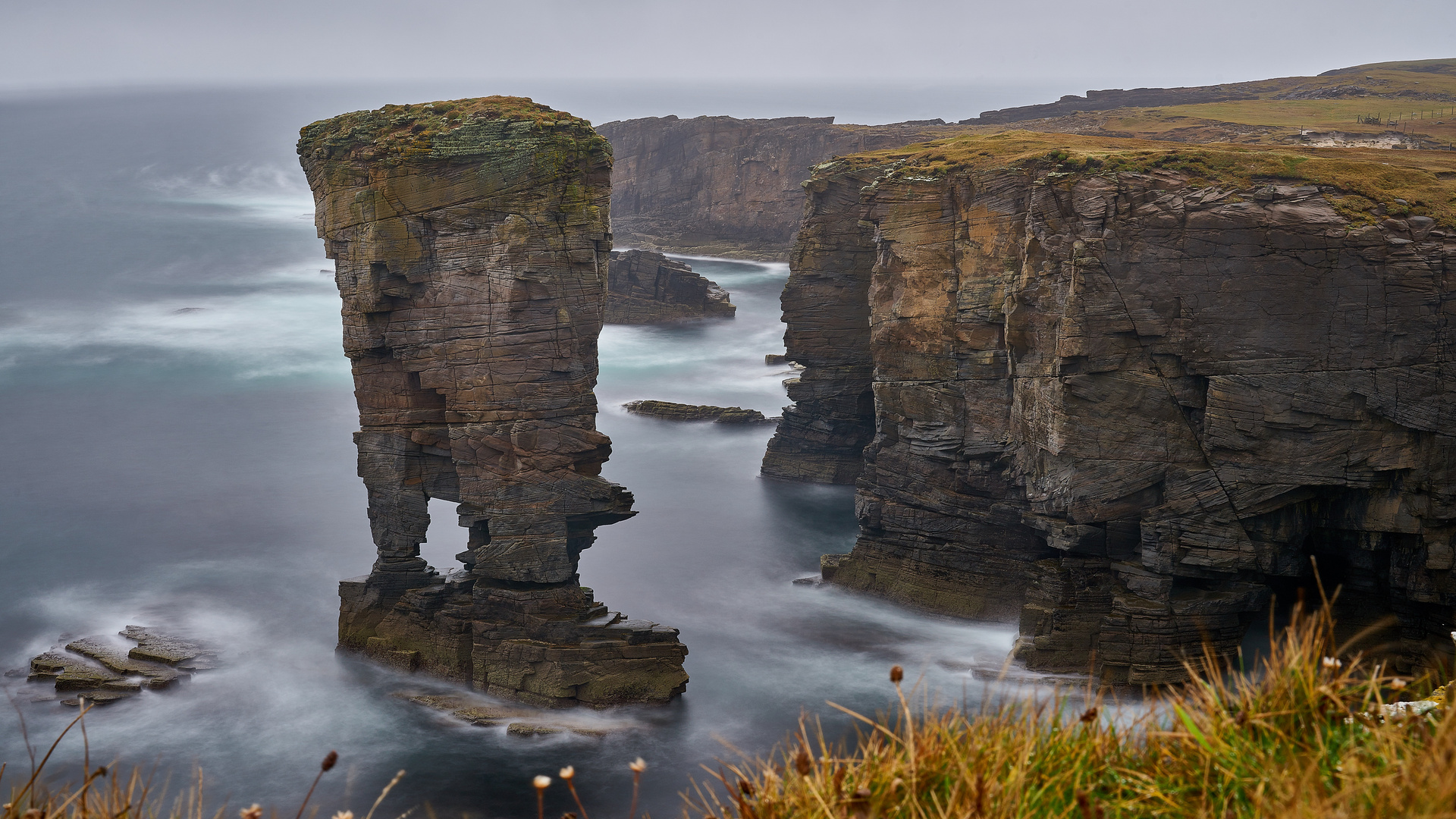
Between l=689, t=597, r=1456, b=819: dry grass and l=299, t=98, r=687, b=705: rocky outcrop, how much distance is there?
24746mm

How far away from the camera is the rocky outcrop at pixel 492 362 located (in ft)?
106

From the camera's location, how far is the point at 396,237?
32.8 metres

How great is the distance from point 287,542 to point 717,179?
8236 centimetres

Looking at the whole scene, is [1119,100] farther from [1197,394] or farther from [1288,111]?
[1197,394]

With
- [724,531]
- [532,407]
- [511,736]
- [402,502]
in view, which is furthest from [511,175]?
[724,531]

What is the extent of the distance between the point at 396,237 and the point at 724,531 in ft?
73.4

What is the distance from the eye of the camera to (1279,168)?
33875 mm

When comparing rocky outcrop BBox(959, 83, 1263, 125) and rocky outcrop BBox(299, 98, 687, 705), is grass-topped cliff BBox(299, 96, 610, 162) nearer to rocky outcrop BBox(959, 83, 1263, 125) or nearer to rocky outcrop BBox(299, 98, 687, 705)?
rocky outcrop BBox(299, 98, 687, 705)

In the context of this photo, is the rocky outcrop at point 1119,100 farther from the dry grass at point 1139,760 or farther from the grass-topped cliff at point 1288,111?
the dry grass at point 1139,760

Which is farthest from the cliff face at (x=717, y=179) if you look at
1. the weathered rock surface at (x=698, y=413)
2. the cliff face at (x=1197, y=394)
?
the cliff face at (x=1197, y=394)

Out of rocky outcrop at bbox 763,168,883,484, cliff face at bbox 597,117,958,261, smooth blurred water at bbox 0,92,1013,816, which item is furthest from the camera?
cliff face at bbox 597,117,958,261

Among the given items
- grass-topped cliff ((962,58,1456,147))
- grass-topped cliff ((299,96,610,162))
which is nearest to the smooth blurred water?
grass-topped cliff ((299,96,610,162))

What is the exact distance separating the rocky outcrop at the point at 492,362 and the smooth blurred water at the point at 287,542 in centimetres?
204

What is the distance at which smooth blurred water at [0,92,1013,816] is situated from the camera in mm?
30578
